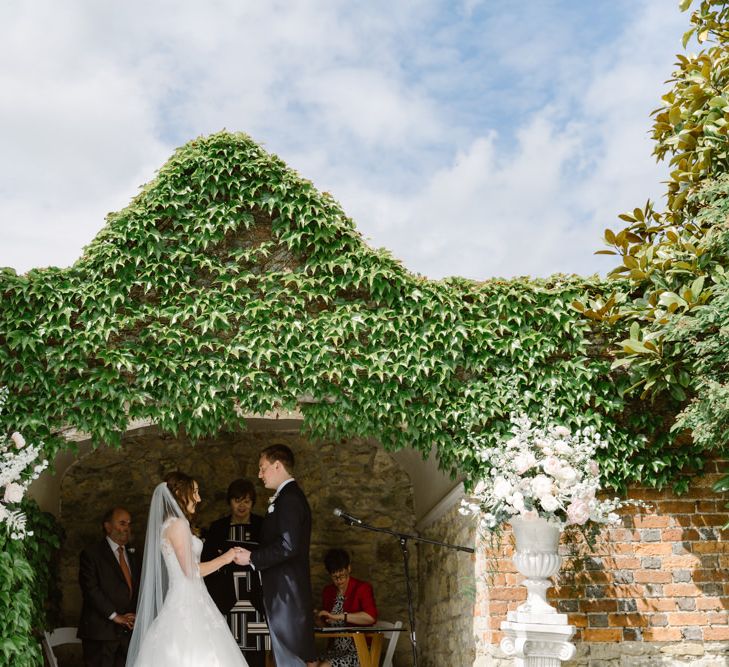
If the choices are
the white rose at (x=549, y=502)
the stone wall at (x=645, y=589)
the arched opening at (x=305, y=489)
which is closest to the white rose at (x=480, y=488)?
the stone wall at (x=645, y=589)

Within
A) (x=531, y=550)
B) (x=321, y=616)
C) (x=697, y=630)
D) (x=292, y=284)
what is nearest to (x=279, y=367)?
(x=292, y=284)

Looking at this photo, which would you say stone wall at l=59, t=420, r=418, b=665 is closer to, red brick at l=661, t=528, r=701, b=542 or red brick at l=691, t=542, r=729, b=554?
red brick at l=661, t=528, r=701, b=542

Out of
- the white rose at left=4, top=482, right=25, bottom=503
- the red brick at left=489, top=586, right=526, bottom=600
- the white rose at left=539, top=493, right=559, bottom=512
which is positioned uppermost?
the white rose at left=4, top=482, right=25, bottom=503

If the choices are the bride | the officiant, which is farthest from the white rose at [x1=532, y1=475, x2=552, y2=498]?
the officiant

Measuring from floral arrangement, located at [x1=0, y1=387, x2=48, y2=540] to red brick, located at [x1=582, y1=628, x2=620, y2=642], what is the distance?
3.90m

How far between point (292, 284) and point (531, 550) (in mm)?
2598

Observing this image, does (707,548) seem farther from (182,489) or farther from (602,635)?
(182,489)

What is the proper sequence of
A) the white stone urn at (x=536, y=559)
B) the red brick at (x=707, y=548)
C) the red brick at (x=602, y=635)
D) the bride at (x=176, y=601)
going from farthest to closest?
the red brick at (x=707, y=548)
the red brick at (x=602, y=635)
the bride at (x=176, y=601)
the white stone urn at (x=536, y=559)

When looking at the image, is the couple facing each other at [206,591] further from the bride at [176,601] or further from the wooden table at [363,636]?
the wooden table at [363,636]

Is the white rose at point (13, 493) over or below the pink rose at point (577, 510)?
over

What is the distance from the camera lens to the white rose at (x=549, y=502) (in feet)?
17.6

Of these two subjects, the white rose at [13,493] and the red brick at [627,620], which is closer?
the white rose at [13,493]

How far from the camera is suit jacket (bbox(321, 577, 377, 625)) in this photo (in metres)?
7.78

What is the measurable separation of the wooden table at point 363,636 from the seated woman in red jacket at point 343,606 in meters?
0.08
